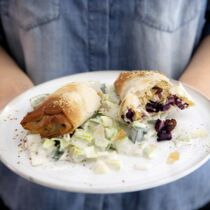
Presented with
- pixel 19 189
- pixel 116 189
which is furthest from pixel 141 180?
pixel 19 189

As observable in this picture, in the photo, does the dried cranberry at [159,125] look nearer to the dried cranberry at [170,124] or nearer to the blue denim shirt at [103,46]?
the dried cranberry at [170,124]

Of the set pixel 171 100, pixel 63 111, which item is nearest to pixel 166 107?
pixel 171 100

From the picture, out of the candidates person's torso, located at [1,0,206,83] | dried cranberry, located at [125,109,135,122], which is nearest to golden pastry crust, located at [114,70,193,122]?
dried cranberry, located at [125,109,135,122]

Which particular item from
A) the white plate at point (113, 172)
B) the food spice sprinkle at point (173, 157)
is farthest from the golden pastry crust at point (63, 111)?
the food spice sprinkle at point (173, 157)

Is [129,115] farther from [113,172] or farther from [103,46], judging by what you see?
[103,46]

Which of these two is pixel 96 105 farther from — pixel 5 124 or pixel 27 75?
pixel 27 75

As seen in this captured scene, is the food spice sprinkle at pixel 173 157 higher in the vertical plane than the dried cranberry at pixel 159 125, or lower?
lower

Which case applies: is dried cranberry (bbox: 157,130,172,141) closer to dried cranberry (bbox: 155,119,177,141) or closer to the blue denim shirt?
dried cranberry (bbox: 155,119,177,141)
